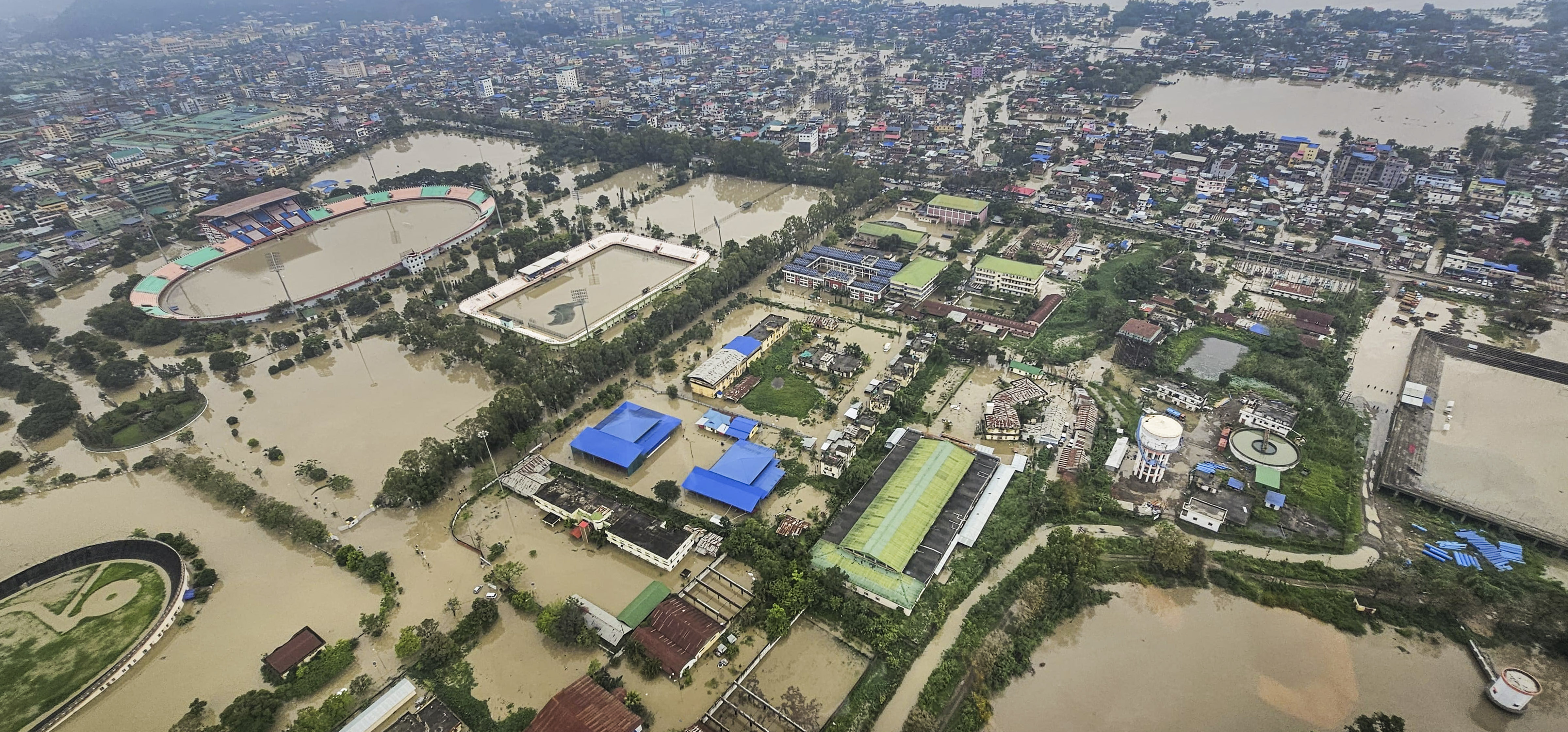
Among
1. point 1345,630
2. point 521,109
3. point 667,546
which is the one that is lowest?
point 1345,630

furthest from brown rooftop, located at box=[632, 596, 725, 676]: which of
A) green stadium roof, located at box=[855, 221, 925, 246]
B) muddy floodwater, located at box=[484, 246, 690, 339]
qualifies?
green stadium roof, located at box=[855, 221, 925, 246]

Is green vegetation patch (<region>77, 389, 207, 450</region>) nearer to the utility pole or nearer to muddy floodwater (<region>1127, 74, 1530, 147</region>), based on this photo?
the utility pole

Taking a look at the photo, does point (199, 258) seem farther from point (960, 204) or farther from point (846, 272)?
point (960, 204)

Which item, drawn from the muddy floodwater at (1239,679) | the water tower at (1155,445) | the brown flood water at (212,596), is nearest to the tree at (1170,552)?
the muddy floodwater at (1239,679)

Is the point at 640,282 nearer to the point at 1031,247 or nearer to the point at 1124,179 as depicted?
the point at 1031,247

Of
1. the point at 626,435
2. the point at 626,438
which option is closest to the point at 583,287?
the point at 626,435

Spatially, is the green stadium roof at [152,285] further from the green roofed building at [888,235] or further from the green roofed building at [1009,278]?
the green roofed building at [1009,278]

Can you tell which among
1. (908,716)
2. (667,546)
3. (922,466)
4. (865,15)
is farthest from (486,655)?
(865,15)

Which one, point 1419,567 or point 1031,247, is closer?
point 1419,567
